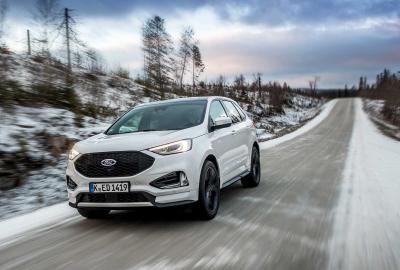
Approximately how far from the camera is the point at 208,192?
6.48 metres

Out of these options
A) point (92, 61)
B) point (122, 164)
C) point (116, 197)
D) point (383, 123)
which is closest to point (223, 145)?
point (122, 164)

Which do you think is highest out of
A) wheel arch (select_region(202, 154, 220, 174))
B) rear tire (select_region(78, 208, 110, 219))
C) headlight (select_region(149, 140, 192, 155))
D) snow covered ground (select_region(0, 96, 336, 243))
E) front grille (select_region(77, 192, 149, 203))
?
headlight (select_region(149, 140, 192, 155))

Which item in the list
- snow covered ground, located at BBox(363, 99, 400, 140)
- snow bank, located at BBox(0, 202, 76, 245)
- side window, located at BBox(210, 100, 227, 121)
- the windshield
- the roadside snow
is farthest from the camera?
snow covered ground, located at BBox(363, 99, 400, 140)

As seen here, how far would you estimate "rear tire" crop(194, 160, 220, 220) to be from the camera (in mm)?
6246

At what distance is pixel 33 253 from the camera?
16.9ft

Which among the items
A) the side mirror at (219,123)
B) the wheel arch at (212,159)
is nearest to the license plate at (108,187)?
the wheel arch at (212,159)

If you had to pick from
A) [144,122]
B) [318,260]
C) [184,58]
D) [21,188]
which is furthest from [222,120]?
[184,58]

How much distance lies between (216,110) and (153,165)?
7.38 feet

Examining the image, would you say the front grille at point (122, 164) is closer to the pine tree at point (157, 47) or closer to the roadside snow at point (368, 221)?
the roadside snow at point (368, 221)

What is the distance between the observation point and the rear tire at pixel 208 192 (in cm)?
625

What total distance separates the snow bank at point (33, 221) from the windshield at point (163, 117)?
1384 millimetres

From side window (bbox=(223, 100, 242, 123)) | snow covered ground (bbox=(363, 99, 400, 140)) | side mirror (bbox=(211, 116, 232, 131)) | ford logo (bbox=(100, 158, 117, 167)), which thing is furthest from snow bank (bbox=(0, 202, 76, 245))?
snow covered ground (bbox=(363, 99, 400, 140))

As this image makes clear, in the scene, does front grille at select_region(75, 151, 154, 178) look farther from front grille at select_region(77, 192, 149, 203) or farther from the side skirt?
the side skirt

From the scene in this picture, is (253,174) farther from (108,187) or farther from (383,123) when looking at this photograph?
(383,123)
